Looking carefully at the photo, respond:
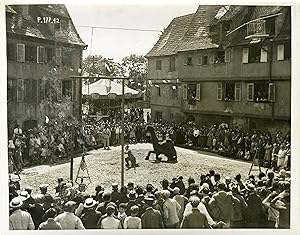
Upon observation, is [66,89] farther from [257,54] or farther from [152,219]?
[257,54]

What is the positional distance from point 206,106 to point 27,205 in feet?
2.16

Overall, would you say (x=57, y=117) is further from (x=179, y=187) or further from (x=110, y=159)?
(x=179, y=187)

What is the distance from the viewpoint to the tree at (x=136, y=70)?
150 cm

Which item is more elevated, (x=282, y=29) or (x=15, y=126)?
(x=282, y=29)

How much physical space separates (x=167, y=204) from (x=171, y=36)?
1.77ft

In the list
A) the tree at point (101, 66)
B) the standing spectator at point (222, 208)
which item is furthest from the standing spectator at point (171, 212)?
the tree at point (101, 66)

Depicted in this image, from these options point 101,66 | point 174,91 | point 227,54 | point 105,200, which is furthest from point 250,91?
point 105,200

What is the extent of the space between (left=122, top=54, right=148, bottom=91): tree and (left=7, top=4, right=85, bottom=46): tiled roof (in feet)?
0.54

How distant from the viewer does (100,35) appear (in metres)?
1.48

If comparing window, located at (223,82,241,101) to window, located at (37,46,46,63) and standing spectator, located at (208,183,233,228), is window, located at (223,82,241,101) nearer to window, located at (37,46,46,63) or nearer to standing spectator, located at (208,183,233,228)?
standing spectator, located at (208,183,233,228)

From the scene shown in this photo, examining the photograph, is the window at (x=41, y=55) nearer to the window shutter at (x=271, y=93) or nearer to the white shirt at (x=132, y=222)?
the white shirt at (x=132, y=222)

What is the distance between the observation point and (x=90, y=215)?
1507 millimetres

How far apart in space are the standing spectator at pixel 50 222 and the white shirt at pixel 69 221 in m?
0.01

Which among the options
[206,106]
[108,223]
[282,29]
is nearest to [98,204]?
[108,223]
